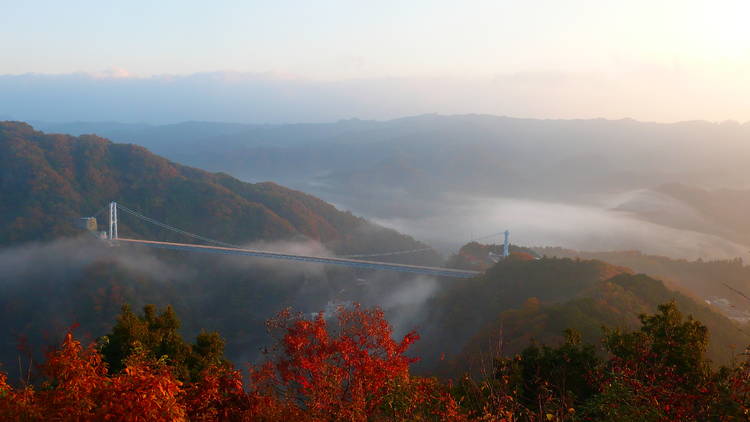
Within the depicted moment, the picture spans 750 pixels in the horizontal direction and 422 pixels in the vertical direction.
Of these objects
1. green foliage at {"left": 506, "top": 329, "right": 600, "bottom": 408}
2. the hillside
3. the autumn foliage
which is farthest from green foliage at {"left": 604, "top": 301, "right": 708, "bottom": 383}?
the hillside

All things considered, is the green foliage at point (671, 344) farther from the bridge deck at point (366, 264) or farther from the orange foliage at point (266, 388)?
the bridge deck at point (366, 264)

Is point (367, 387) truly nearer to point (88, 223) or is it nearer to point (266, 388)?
point (266, 388)

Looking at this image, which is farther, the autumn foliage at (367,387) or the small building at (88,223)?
the small building at (88,223)

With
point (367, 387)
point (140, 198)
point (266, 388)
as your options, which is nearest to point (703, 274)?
point (367, 387)

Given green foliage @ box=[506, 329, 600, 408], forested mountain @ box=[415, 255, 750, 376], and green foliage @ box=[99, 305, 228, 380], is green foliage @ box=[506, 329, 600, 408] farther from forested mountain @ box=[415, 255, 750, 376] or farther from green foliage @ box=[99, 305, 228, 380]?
green foliage @ box=[99, 305, 228, 380]

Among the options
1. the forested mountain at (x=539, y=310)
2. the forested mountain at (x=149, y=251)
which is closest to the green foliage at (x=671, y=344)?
the forested mountain at (x=539, y=310)

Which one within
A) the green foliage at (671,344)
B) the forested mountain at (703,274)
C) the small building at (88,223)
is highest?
the small building at (88,223)

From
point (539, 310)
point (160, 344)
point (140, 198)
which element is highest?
point (140, 198)

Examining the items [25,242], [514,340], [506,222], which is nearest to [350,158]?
[506,222]
